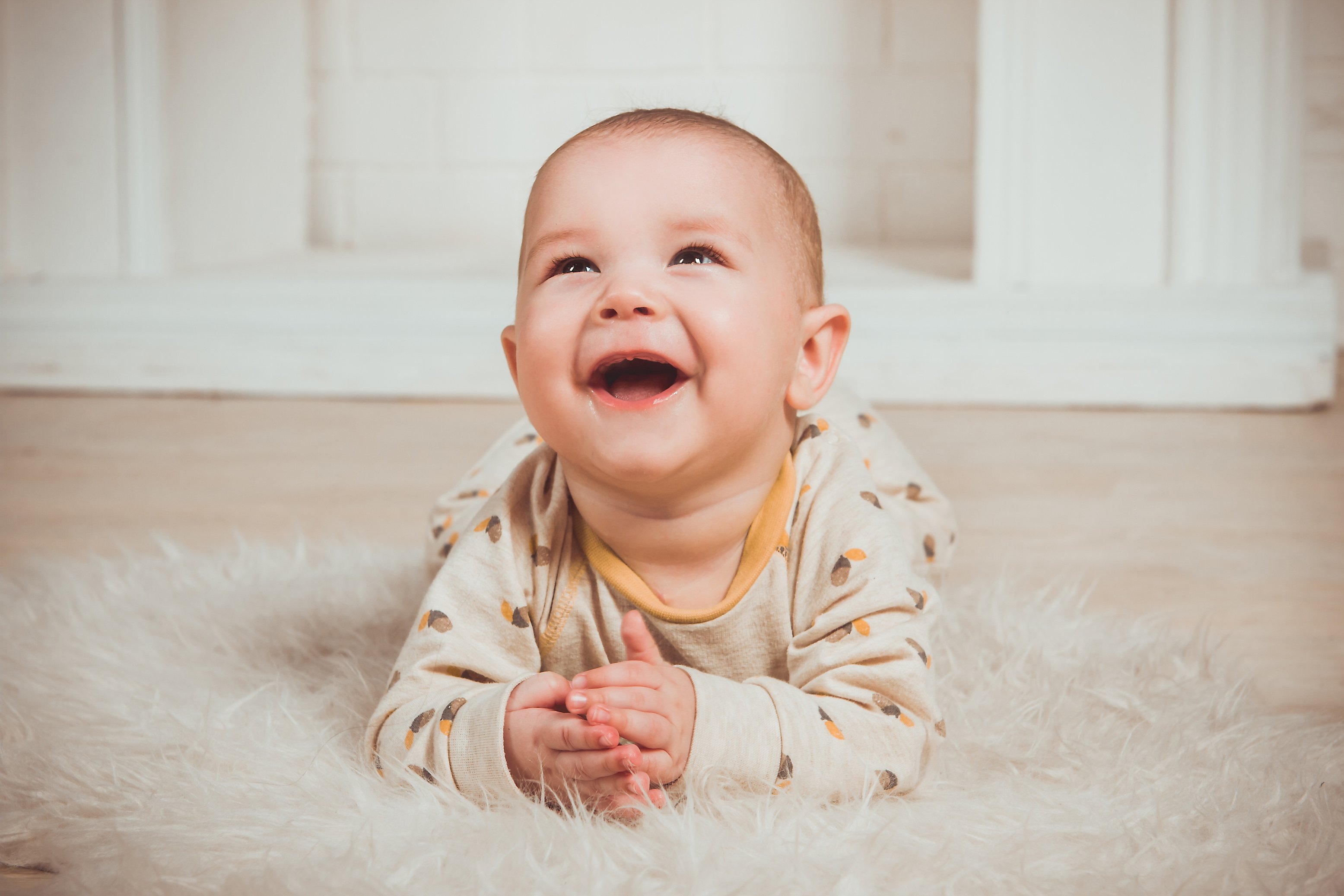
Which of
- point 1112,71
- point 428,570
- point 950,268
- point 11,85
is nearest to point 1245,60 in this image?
point 1112,71

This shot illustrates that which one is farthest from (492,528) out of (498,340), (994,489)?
(498,340)

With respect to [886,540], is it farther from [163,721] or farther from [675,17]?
[675,17]

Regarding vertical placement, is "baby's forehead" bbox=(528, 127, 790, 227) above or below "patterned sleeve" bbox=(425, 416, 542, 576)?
above

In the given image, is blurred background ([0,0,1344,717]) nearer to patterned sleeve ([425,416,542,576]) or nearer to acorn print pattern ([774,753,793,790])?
patterned sleeve ([425,416,542,576])

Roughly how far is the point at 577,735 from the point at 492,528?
0.18 meters

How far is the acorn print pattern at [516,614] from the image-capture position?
706mm

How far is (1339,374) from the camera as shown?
217 centimetres

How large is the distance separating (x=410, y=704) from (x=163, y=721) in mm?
178

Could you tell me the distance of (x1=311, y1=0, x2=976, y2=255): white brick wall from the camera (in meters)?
2.65

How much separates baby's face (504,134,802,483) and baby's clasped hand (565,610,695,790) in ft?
0.30

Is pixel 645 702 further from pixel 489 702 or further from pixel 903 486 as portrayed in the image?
pixel 903 486

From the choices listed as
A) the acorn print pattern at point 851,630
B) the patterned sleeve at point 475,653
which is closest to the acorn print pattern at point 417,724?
the patterned sleeve at point 475,653

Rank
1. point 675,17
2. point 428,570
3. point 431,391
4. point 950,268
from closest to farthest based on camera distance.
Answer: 1. point 428,570
2. point 431,391
3. point 950,268
4. point 675,17

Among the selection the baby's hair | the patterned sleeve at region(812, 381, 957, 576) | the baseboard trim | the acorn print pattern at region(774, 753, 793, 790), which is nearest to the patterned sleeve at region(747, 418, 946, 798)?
the acorn print pattern at region(774, 753, 793, 790)
